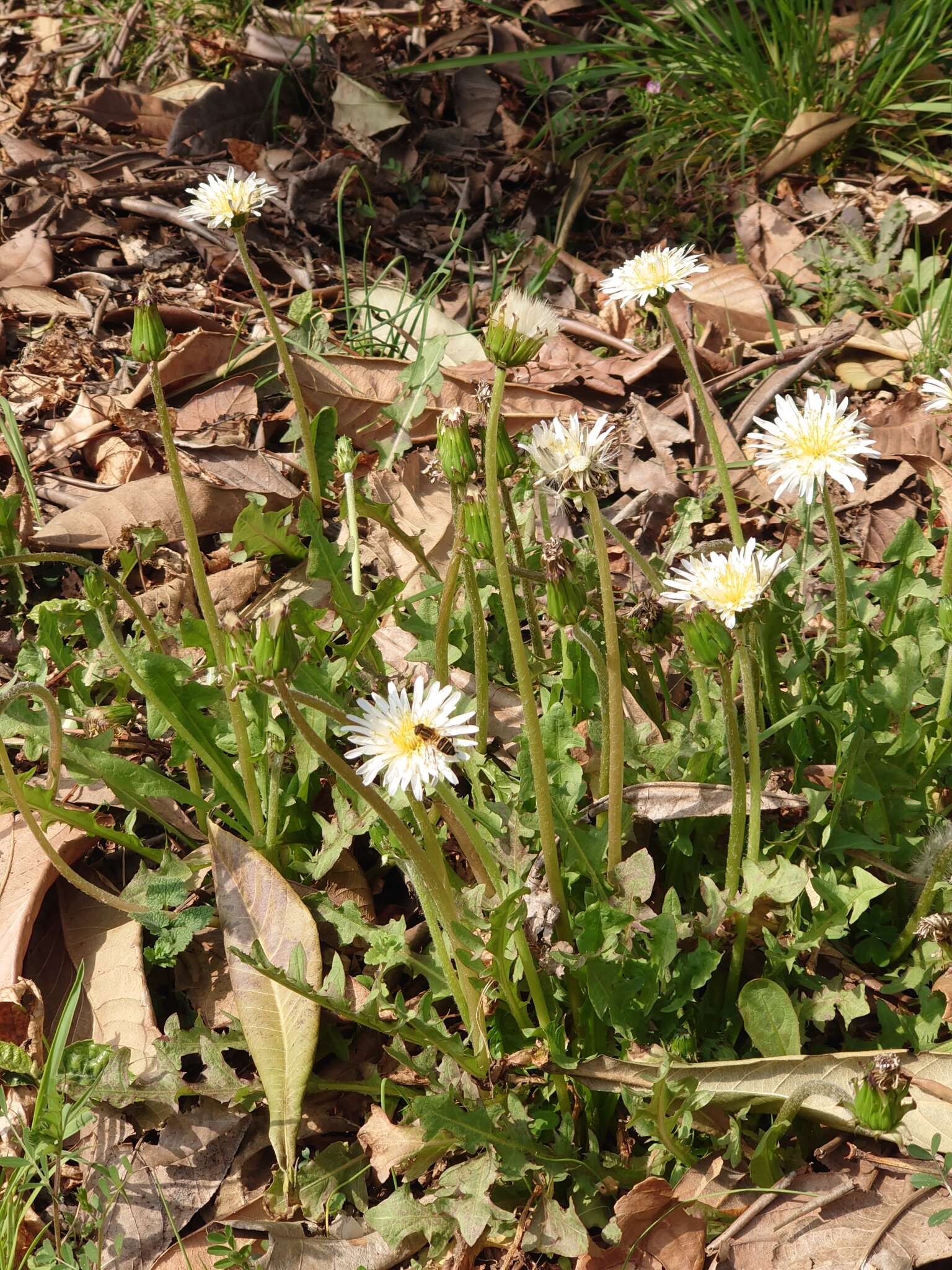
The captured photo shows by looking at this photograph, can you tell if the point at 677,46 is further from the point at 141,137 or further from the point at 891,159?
the point at 141,137

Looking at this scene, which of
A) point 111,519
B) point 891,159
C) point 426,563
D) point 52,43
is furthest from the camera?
point 52,43

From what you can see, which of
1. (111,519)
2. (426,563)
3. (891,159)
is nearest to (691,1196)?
(426,563)

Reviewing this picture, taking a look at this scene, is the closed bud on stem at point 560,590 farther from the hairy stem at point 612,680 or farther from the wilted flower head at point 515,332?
the wilted flower head at point 515,332

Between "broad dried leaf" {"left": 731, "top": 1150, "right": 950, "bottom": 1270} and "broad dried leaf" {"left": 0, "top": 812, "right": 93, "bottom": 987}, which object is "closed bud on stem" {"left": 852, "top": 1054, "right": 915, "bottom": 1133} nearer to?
"broad dried leaf" {"left": 731, "top": 1150, "right": 950, "bottom": 1270}

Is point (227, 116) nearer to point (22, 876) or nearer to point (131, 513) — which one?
point (131, 513)

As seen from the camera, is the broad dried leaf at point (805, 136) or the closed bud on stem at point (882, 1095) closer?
the closed bud on stem at point (882, 1095)

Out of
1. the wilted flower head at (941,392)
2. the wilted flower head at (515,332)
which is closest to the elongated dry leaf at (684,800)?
the wilted flower head at (941,392)
